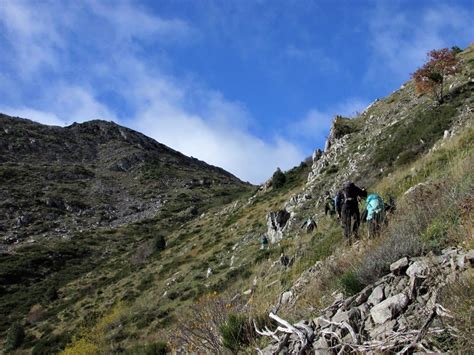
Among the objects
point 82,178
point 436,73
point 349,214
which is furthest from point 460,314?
point 82,178

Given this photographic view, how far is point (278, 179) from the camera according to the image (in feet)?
124

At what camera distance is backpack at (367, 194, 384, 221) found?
723 cm

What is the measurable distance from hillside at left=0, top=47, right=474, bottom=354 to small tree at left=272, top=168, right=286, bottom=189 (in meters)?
0.66

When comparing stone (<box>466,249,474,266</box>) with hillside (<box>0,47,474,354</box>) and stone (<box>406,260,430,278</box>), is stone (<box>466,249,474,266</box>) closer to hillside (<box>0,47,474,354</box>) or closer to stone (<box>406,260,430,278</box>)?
hillside (<box>0,47,474,354</box>)

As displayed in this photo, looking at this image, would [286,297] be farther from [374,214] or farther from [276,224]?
[276,224]

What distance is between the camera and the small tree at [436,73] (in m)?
23.8

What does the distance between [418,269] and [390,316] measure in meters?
0.60

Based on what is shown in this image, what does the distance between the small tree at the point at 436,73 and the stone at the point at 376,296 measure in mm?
22006

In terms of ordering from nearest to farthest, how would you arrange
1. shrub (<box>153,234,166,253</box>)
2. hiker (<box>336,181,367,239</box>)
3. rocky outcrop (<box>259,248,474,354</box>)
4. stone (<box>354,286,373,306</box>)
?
1. rocky outcrop (<box>259,248,474,354</box>)
2. stone (<box>354,286,373,306</box>)
3. hiker (<box>336,181,367,239</box>)
4. shrub (<box>153,234,166,253</box>)

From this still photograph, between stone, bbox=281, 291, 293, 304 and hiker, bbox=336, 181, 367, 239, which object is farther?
hiker, bbox=336, 181, 367, 239

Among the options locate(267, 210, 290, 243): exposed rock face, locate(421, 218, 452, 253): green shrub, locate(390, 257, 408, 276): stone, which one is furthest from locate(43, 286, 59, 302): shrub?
locate(390, 257, 408, 276): stone

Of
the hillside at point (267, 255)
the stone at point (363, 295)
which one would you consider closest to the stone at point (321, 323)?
the stone at point (363, 295)

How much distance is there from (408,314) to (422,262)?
0.70m

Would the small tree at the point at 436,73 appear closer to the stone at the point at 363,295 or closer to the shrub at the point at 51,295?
the stone at the point at 363,295
